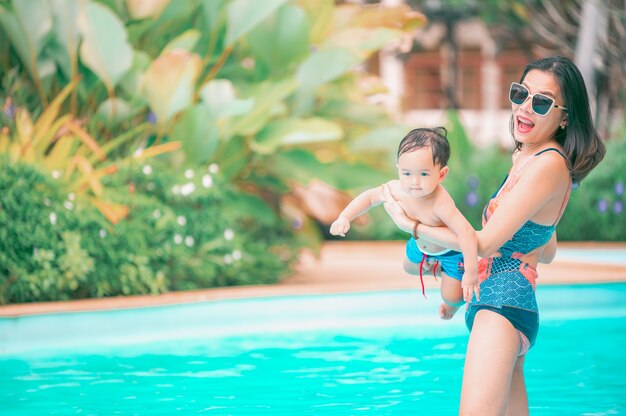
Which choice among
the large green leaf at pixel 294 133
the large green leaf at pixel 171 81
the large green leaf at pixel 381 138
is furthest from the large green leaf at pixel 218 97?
the large green leaf at pixel 381 138

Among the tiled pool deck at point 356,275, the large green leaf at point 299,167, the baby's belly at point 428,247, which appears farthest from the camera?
the large green leaf at point 299,167

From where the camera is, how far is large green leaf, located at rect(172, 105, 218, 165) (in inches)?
305

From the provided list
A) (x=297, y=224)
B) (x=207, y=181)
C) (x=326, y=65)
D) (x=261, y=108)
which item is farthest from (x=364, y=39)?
(x=207, y=181)

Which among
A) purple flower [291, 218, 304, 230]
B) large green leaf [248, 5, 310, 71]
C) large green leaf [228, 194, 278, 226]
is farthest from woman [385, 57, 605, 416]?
purple flower [291, 218, 304, 230]

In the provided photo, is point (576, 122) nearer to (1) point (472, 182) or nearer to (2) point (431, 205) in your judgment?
(2) point (431, 205)

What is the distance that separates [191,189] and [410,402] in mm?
3194

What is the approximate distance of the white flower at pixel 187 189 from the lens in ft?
25.0

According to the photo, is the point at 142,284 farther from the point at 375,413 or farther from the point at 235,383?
the point at 375,413

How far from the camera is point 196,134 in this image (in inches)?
311

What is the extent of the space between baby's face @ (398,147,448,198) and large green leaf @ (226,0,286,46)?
197 inches

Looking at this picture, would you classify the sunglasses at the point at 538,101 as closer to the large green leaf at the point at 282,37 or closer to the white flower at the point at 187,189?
the white flower at the point at 187,189

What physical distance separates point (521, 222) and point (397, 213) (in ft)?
1.29

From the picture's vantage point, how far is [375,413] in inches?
185

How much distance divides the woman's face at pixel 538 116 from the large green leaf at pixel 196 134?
4.76 metres
